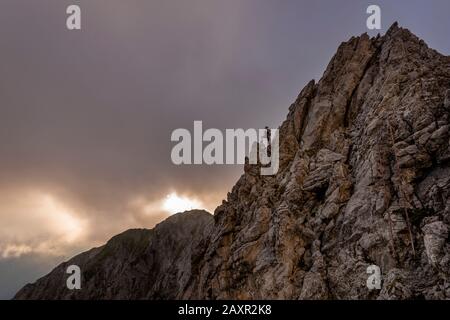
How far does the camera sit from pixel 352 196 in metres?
47.0

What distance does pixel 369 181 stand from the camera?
45.4 m

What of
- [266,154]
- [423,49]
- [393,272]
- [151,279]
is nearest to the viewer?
[393,272]

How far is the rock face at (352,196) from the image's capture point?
3734 centimetres

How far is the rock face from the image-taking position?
1470 inches

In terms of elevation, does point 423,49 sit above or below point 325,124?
above

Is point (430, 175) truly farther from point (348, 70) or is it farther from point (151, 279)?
point (151, 279)

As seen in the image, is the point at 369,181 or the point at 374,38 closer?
the point at 369,181

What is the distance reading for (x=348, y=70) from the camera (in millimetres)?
73688

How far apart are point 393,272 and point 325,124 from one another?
127ft
